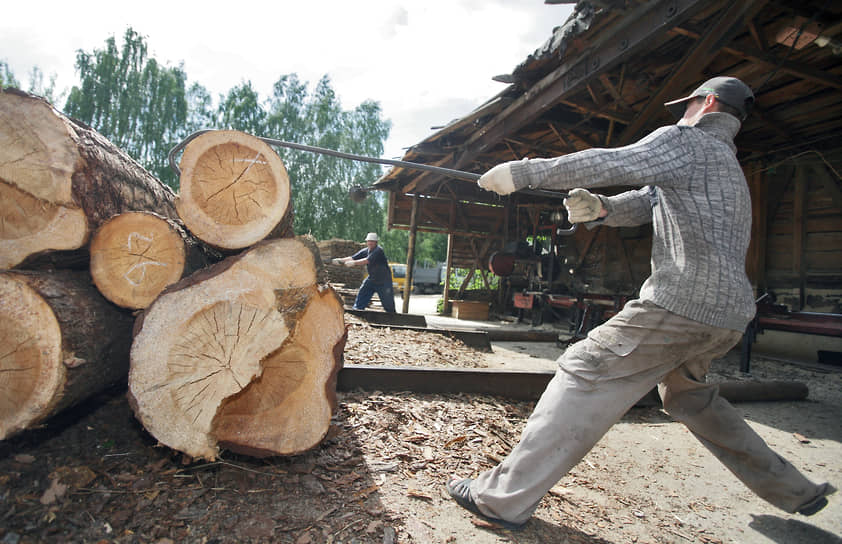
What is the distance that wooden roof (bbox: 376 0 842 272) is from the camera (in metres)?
3.57

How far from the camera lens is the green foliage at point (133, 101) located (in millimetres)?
21984

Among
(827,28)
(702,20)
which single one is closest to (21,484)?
(702,20)

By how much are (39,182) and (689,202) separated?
2.84 m

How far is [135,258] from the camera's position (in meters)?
2.17

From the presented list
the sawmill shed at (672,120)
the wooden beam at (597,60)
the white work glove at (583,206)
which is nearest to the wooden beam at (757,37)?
the sawmill shed at (672,120)

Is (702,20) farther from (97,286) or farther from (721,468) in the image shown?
(97,286)

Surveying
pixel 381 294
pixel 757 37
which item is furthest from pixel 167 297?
pixel 381 294

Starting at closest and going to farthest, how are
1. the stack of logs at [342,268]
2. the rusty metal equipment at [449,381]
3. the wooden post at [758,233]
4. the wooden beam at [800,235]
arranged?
the rusty metal equipment at [449,381]
the wooden beam at [800,235]
the wooden post at [758,233]
the stack of logs at [342,268]

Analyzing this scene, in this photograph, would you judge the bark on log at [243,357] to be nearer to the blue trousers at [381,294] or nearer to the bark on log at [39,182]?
the bark on log at [39,182]

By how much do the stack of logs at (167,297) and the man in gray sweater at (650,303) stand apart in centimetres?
96

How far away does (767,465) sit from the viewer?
194cm

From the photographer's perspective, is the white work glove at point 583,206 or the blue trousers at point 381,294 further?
the blue trousers at point 381,294

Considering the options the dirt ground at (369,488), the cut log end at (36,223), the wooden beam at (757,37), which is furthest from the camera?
the wooden beam at (757,37)

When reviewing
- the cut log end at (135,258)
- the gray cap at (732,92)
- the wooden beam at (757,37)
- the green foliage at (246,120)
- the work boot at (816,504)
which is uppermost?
the green foliage at (246,120)
